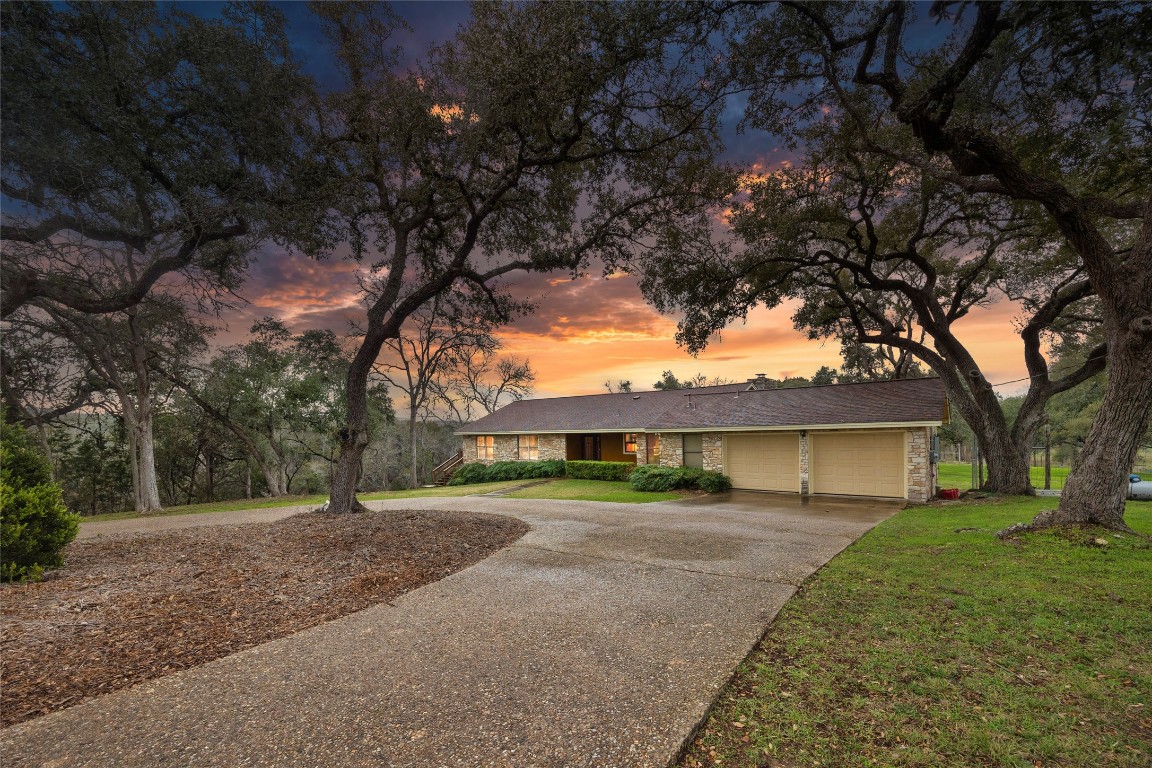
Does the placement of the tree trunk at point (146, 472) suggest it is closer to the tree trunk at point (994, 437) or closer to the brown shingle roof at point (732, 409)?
the brown shingle roof at point (732, 409)

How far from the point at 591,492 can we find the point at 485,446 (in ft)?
36.4

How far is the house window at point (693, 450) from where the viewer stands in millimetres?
18359

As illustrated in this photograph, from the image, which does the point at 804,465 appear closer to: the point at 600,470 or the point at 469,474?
the point at 600,470

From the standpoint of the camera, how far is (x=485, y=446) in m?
26.2

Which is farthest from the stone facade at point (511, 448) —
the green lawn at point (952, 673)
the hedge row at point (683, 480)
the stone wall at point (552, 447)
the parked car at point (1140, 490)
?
the parked car at point (1140, 490)

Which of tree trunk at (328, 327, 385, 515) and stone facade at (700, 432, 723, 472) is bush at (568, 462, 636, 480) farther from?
tree trunk at (328, 327, 385, 515)

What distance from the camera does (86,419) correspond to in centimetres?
1873

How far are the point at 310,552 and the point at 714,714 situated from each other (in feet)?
20.2

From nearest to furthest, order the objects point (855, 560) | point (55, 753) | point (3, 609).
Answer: point (55, 753)
point (3, 609)
point (855, 560)

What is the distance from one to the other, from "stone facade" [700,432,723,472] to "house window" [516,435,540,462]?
9591mm

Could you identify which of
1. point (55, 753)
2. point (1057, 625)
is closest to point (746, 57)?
point (1057, 625)

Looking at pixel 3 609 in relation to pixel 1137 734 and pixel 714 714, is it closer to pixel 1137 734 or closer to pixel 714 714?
pixel 714 714

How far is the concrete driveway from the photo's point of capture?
8.57 feet

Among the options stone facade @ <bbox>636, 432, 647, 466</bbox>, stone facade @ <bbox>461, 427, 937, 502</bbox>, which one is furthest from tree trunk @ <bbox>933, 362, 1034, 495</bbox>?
stone facade @ <bbox>636, 432, 647, 466</bbox>
